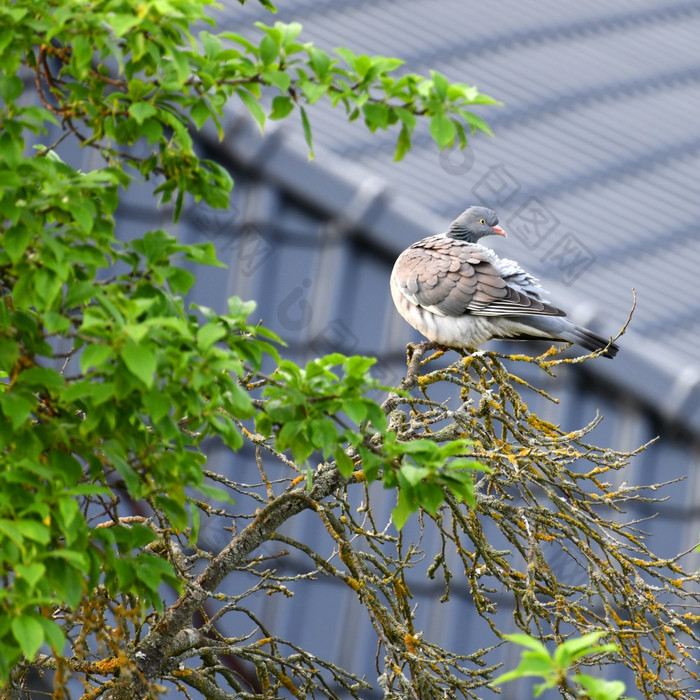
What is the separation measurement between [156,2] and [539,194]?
25.6 feet

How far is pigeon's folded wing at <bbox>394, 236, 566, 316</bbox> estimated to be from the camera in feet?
18.4

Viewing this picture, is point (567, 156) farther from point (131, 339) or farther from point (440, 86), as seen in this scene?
point (131, 339)

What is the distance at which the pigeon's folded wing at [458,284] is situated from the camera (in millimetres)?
5602

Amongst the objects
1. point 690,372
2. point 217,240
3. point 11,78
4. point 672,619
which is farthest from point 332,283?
point 11,78

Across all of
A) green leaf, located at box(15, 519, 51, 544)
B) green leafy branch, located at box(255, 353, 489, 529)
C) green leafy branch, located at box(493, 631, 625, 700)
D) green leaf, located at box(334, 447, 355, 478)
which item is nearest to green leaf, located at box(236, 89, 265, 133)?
green leafy branch, located at box(255, 353, 489, 529)

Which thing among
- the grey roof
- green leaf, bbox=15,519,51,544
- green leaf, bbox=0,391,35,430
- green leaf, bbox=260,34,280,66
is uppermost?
the grey roof

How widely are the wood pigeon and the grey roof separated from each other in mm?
2120

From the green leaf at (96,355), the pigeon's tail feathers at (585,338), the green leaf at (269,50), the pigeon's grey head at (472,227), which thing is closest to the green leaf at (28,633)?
the green leaf at (96,355)

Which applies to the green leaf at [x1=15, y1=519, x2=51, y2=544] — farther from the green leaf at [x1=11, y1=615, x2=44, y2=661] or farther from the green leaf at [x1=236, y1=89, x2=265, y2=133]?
the green leaf at [x1=236, y1=89, x2=265, y2=133]

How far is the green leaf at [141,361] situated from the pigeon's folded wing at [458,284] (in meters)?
2.98

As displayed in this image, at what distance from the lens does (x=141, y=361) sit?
2.72 metres

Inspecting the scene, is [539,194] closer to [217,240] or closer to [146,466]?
[217,240]

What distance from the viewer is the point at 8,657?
282cm

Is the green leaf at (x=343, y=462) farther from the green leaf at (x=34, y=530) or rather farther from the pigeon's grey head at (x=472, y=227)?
the pigeon's grey head at (x=472, y=227)
